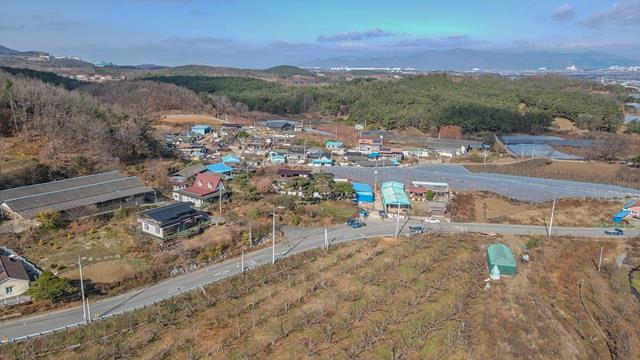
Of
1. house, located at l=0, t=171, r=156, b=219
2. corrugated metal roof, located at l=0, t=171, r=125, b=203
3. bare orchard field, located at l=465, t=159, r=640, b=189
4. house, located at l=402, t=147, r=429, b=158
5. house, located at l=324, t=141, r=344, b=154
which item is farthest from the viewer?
house, located at l=324, t=141, r=344, b=154

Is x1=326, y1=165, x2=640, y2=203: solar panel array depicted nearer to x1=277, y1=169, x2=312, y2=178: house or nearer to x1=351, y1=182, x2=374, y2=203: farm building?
x1=351, y1=182, x2=374, y2=203: farm building

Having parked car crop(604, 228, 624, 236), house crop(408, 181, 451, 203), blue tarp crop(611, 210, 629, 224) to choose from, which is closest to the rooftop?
house crop(408, 181, 451, 203)

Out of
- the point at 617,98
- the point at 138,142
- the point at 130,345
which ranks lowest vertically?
the point at 130,345

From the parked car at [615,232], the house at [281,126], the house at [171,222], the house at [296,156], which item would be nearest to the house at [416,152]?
the house at [296,156]

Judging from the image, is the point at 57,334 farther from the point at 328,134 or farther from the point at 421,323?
the point at 328,134

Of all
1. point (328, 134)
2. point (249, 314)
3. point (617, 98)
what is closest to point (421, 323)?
point (249, 314)

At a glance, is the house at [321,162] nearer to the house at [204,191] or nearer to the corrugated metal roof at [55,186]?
the house at [204,191]

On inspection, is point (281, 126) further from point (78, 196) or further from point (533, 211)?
point (533, 211)

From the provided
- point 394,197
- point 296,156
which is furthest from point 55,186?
point 296,156
